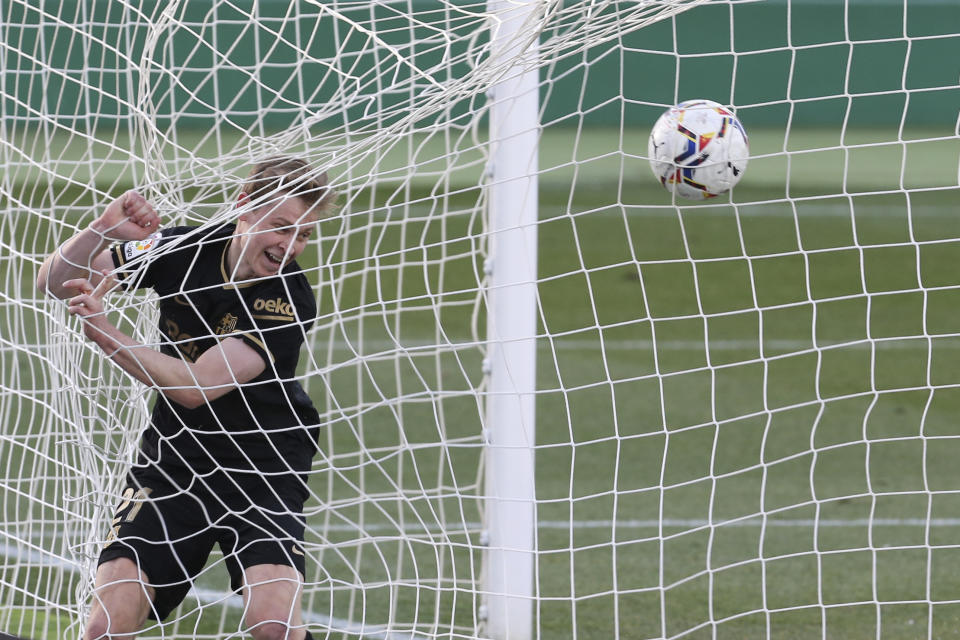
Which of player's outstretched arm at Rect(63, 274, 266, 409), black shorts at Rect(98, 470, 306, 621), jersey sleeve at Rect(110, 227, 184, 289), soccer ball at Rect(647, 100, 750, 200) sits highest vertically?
soccer ball at Rect(647, 100, 750, 200)

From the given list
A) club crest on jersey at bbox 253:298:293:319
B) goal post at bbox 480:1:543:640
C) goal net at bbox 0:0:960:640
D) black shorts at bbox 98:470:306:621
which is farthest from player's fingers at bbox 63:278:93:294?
goal post at bbox 480:1:543:640

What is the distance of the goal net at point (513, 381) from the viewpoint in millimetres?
3754

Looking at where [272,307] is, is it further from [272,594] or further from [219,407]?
[272,594]

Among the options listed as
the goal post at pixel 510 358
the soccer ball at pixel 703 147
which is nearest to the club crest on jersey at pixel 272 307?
the goal post at pixel 510 358

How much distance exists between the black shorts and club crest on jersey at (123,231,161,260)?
22.9 inches

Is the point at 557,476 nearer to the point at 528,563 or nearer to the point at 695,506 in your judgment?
the point at 695,506

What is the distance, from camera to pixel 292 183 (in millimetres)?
3277

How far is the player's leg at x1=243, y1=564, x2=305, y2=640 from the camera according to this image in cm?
312

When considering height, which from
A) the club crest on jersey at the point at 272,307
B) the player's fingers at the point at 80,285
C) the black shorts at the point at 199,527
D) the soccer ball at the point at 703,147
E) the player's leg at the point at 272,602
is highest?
the soccer ball at the point at 703,147

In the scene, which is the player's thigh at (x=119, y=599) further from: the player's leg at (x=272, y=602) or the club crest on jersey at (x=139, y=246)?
the club crest on jersey at (x=139, y=246)

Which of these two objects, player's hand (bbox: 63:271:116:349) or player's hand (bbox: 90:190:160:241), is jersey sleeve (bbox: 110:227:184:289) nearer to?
player's hand (bbox: 90:190:160:241)

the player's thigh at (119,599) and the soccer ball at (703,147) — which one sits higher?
the soccer ball at (703,147)

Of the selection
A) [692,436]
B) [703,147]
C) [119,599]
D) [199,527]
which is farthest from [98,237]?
[692,436]

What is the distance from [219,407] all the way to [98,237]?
1.78 feet
